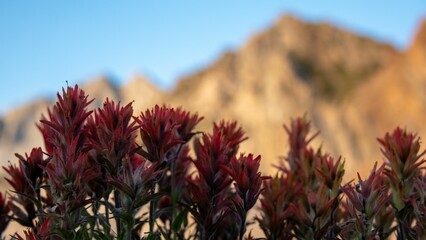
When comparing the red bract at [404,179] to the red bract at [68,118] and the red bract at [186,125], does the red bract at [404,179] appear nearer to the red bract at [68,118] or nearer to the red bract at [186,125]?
the red bract at [186,125]

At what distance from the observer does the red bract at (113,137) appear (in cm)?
211

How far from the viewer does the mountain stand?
42344 millimetres

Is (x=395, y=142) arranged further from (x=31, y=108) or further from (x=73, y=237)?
(x=31, y=108)

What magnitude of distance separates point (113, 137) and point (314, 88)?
53.2 metres

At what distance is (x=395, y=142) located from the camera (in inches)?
103

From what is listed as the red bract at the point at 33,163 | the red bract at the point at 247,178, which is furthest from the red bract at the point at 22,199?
the red bract at the point at 247,178

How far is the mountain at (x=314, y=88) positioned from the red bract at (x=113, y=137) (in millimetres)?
34484

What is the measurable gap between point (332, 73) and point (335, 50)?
12.1ft

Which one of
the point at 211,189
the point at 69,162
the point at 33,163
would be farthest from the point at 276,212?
the point at 33,163

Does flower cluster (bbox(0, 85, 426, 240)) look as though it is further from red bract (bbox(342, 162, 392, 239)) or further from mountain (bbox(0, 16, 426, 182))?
mountain (bbox(0, 16, 426, 182))

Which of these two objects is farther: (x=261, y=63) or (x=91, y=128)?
(x=261, y=63)

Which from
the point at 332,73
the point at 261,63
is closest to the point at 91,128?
the point at 261,63

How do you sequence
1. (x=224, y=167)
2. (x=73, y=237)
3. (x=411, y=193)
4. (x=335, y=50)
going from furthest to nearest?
(x=335, y=50) < (x=411, y=193) < (x=224, y=167) < (x=73, y=237)

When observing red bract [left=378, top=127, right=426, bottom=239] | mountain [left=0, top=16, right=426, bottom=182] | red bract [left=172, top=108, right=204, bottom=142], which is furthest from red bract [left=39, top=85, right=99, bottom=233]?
mountain [left=0, top=16, right=426, bottom=182]
